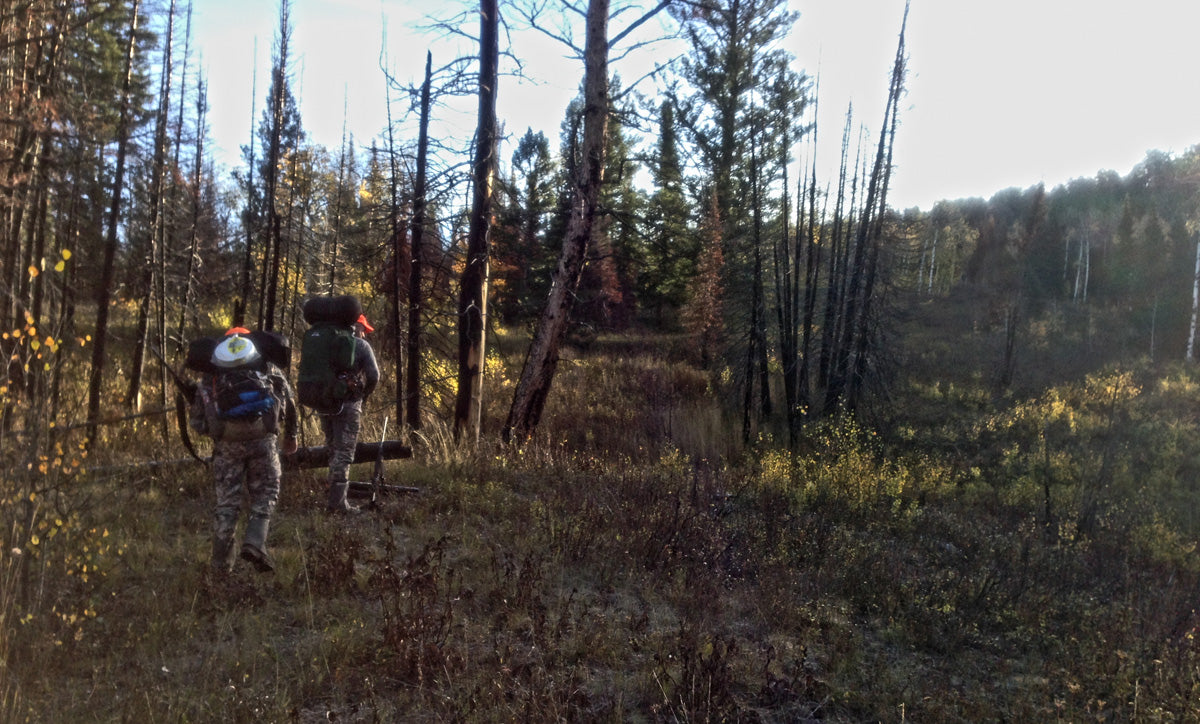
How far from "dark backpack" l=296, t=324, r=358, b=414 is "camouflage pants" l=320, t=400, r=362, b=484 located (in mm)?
237

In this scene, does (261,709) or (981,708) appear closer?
(261,709)

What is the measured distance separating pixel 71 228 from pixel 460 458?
35.0 ft

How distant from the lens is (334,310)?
607 cm

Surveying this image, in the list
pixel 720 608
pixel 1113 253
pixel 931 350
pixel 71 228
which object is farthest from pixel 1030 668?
pixel 1113 253

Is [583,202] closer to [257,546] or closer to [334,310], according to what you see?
[334,310]

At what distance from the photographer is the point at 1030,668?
16.6 ft

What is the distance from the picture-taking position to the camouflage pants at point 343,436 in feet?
21.0

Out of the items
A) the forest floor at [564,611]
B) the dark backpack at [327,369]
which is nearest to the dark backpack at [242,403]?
the forest floor at [564,611]

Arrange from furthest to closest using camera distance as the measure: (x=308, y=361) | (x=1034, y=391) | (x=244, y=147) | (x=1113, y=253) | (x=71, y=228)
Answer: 1. (x=1113, y=253)
2. (x=244, y=147)
3. (x=1034, y=391)
4. (x=71, y=228)
5. (x=308, y=361)

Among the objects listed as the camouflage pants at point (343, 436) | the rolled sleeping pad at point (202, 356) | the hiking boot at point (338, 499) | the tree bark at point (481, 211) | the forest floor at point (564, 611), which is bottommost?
the forest floor at point (564, 611)

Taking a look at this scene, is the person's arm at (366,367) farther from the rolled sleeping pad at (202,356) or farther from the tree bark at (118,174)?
the tree bark at (118,174)

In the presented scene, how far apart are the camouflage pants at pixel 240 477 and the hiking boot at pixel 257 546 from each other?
0.05 metres

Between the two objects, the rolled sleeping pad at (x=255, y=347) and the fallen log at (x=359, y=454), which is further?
the fallen log at (x=359, y=454)

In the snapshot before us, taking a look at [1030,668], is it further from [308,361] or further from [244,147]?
[244,147]
